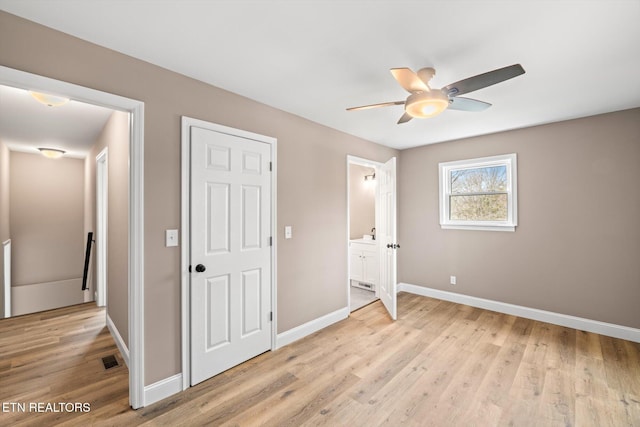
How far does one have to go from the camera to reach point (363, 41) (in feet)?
6.01

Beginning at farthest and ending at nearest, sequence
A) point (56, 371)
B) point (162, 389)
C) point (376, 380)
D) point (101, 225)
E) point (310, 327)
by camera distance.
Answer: point (101, 225) < point (310, 327) < point (56, 371) < point (376, 380) < point (162, 389)

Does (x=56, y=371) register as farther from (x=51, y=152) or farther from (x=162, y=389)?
(x=51, y=152)

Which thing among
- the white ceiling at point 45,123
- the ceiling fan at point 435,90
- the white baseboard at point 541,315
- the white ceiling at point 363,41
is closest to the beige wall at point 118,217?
the white ceiling at point 45,123

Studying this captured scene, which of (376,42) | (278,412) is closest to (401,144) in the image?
(376,42)

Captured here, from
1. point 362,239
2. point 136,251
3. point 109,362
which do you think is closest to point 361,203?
point 362,239

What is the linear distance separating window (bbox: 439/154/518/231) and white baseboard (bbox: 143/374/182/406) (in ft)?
13.2

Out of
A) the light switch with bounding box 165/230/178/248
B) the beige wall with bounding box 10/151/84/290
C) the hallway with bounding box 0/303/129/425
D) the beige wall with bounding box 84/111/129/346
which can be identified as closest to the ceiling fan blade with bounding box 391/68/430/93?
the light switch with bounding box 165/230/178/248

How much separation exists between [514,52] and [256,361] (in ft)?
10.9

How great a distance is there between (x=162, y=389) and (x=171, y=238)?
3.80ft

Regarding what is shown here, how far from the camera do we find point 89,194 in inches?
185

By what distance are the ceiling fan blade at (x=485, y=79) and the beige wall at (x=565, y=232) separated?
2.45 m

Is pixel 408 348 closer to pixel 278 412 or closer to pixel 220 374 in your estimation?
pixel 278 412

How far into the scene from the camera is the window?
387cm

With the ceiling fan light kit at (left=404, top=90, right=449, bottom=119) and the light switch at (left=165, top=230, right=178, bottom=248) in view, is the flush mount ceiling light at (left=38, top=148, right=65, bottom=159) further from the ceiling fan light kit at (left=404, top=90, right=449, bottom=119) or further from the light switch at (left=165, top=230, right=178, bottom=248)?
the ceiling fan light kit at (left=404, top=90, right=449, bottom=119)
